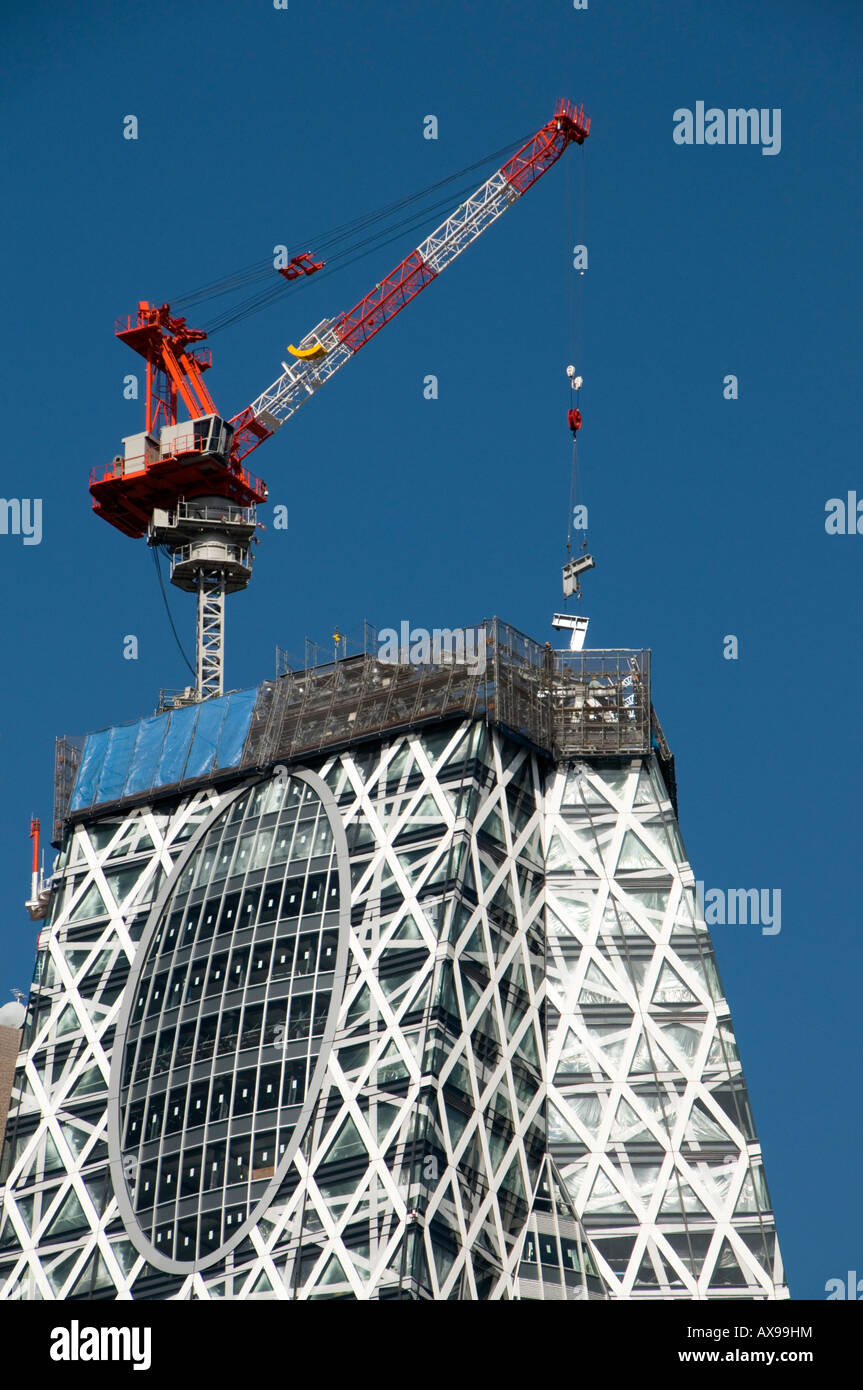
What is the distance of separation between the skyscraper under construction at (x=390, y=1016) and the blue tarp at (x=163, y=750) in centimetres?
21

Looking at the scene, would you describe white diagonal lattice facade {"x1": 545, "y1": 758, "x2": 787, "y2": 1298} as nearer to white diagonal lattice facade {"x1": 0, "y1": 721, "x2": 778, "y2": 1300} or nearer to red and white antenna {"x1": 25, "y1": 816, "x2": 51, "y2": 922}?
white diagonal lattice facade {"x1": 0, "y1": 721, "x2": 778, "y2": 1300}

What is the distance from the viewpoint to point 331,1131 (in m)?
126

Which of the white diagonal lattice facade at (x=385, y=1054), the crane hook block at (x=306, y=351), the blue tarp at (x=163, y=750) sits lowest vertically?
the white diagonal lattice facade at (x=385, y=1054)

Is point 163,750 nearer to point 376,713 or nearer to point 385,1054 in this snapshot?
point 376,713

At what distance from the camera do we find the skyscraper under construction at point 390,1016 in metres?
125

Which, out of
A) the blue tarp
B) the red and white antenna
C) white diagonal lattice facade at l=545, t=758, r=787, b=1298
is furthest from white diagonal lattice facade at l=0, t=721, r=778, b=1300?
the red and white antenna

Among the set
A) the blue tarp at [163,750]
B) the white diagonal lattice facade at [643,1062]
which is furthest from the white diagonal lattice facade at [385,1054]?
the blue tarp at [163,750]

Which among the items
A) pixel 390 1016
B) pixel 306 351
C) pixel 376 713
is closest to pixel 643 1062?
pixel 390 1016

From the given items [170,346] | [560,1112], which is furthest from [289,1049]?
[170,346]

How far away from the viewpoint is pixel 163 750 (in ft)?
496

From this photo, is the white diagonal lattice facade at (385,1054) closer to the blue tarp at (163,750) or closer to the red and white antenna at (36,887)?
the blue tarp at (163,750)
